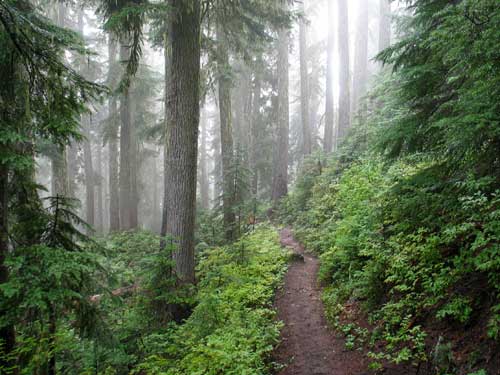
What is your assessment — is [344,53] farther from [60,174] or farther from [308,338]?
[308,338]

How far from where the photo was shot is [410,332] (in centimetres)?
408

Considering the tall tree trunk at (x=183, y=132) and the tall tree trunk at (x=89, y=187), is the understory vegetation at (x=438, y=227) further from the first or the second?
the tall tree trunk at (x=89, y=187)

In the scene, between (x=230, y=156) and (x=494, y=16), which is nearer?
(x=494, y=16)

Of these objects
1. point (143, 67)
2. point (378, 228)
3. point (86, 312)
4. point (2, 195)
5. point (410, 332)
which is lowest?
point (410, 332)

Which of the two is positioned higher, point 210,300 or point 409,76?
point 409,76

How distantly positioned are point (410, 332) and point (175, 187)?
4971 millimetres

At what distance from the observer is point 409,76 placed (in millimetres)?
4773

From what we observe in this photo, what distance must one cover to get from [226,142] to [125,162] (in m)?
7.82

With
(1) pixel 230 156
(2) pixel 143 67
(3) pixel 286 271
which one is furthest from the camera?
(2) pixel 143 67

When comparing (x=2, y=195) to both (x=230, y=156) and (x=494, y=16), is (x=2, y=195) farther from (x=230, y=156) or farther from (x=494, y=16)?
(x=230, y=156)

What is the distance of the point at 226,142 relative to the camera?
40.0ft

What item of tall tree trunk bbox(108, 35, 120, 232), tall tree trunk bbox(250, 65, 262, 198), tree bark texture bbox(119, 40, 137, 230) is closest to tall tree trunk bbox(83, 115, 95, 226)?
tall tree trunk bbox(108, 35, 120, 232)

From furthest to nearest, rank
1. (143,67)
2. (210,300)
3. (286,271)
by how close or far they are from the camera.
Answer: (143,67) < (286,271) < (210,300)

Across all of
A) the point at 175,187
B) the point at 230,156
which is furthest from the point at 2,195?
the point at 230,156
